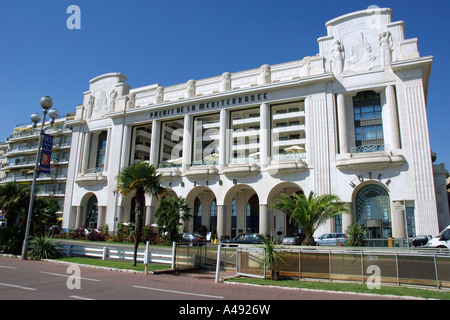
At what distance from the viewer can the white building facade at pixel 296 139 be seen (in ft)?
93.7

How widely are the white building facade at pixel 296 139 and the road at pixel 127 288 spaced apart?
51.2ft

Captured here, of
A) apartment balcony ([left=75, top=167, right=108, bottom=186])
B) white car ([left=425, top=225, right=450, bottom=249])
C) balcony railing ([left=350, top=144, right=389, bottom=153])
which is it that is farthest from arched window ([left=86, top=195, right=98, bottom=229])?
white car ([left=425, top=225, right=450, bottom=249])

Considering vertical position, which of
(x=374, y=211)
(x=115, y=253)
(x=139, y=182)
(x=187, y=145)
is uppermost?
(x=187, y=145)

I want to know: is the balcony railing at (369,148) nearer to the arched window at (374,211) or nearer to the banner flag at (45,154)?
the arched window at (374,211)

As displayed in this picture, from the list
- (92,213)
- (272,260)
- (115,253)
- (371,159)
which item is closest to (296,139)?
(371,159)

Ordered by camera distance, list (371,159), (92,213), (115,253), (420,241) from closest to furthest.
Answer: (115,253) < (420,241) < (371,159) < (92,213)

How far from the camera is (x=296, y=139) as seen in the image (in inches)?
1465

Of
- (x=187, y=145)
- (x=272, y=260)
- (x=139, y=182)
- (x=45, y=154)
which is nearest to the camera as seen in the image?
(x=272, y=260)

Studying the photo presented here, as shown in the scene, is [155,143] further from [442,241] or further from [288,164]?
[442,241]

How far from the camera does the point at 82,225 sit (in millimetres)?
46062

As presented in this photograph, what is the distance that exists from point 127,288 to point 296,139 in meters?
29.9

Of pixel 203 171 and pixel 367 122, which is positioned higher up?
pixel 367 122
